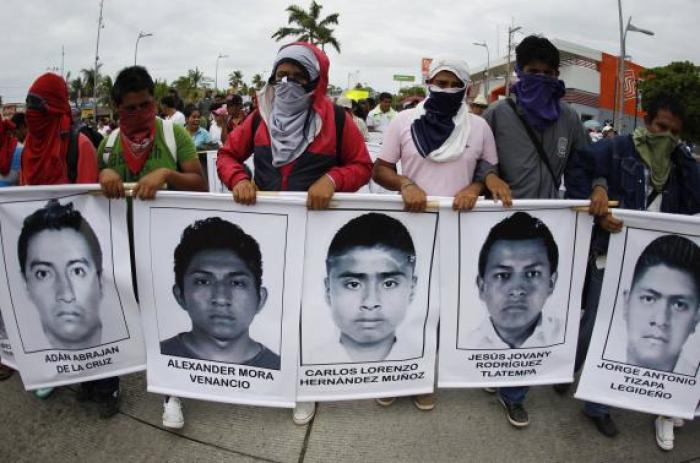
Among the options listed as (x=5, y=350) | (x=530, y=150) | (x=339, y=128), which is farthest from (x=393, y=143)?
(x=5, y=350)

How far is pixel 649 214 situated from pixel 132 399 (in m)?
2.97

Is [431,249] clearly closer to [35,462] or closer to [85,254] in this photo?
[85,254]

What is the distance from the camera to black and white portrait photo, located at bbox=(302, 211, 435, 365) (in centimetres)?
248

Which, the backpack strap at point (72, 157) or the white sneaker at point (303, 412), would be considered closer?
the white sneaker at point (303, 412)

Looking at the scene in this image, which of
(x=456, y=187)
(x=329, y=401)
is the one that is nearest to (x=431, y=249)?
(x=456, y=187)

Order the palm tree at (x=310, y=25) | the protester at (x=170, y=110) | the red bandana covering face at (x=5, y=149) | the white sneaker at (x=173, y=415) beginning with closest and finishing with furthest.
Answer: the white sneaker at (x=173, y=415)
the red bandana covering face at (x=5, y=149)
the protester at (x=170, y=110)
the palm tree at (x=310, y=25)

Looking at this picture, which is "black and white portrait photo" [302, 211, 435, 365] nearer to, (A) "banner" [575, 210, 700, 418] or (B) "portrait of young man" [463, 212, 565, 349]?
(B) "portrait of young man" [463, 212, 565, 349]

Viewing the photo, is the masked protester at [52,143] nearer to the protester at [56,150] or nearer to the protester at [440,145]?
the protester at [56,150]

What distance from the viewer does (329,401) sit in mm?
2744

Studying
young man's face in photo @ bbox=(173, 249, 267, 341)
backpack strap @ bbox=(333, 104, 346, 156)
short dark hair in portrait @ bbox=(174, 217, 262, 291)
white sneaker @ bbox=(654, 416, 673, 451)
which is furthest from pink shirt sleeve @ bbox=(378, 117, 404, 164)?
white sneaker @ bbox=(654, 416, 673, 451)

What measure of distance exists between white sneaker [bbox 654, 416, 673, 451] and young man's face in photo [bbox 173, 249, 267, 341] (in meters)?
2.23

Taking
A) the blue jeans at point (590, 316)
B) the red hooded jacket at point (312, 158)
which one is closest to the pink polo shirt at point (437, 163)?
the red hooded jacket at point (312, 158)

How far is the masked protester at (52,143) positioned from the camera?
2.56 m

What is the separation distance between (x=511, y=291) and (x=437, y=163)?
2.61ft
